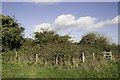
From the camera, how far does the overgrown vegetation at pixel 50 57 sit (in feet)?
59.2

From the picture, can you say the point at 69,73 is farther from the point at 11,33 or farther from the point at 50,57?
the point at 11,33

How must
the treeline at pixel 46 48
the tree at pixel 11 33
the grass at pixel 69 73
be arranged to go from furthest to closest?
1. the tree at pixel 11 33
2. the treeline at pixel 46 48
3. the grass at pixel 69 73

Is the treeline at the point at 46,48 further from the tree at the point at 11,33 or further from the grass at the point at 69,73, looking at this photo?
the grass at the point at 69,73

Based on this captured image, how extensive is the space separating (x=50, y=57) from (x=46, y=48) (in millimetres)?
2386

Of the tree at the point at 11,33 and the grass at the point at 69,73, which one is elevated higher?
the tree at the point at 11,33

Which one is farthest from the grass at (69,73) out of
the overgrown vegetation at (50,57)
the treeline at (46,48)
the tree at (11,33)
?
the tree at (11,33)

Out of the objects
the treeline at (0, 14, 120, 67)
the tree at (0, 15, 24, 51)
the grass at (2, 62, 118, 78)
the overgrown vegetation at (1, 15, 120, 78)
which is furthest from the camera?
the tree at (0, 15, 24, 51)

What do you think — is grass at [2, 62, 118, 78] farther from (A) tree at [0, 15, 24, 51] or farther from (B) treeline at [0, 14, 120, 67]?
(A) tree at [0, 15, 24, 51]

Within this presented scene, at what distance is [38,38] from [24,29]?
10.3 ft

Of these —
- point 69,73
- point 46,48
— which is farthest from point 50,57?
point 69,73

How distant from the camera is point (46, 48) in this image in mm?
26625

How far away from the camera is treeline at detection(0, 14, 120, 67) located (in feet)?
76.4

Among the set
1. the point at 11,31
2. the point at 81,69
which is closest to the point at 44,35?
the point at 11,31

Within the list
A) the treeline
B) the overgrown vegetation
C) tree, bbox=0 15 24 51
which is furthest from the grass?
tree, bbox=0 15 24 51
